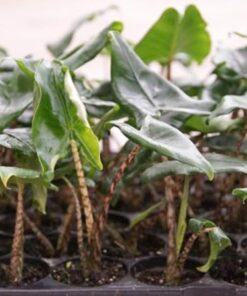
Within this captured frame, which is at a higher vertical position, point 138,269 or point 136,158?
point 136,158

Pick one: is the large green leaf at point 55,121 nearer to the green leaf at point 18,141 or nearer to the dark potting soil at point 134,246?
the green leaf at point 18,141

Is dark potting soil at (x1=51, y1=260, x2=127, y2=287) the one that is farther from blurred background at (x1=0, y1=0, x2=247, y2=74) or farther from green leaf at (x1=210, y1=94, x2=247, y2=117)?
blurred background at (x1=0, y1=0, x2=247, y2=74)

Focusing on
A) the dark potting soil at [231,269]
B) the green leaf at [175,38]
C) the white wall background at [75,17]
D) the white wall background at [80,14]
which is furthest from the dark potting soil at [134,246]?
the white wall background at [75,17]

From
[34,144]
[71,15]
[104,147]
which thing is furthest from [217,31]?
[34,144]

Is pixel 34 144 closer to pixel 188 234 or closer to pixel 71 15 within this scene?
pixel 188 234

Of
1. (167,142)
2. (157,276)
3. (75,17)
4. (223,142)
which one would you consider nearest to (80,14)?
(75,17)

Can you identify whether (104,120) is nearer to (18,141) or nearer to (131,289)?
(18,141)
